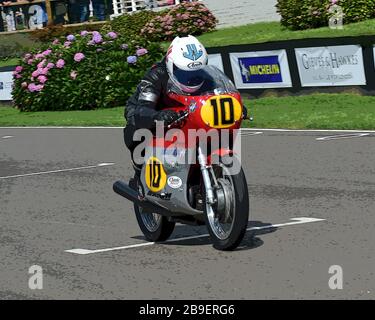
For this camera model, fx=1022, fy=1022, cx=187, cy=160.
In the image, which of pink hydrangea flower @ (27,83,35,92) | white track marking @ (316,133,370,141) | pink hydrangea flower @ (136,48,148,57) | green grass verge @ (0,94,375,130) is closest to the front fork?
white track marking @ (316,133,370,141)

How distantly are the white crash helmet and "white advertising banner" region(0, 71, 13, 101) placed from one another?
79.1 feet

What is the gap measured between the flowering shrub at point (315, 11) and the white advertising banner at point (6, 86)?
9.50m

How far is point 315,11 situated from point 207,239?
24999 millimetres

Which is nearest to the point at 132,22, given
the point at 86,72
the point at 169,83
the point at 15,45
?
the point at 15,45

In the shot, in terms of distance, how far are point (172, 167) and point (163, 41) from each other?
30409mm

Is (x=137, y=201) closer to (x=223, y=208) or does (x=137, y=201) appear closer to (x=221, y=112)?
(x=223, y=208)

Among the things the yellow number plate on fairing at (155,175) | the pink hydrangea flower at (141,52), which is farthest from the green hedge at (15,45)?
the yellow number plate on fairing at (155,175)

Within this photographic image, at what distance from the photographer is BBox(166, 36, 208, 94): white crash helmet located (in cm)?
851

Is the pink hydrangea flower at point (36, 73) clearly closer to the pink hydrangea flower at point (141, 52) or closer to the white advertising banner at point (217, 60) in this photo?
the pink hydrangea flower at point (141, 52)

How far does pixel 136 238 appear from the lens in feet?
32.1

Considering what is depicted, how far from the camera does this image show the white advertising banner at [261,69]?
2392 cm

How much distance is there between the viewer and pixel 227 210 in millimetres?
8344
